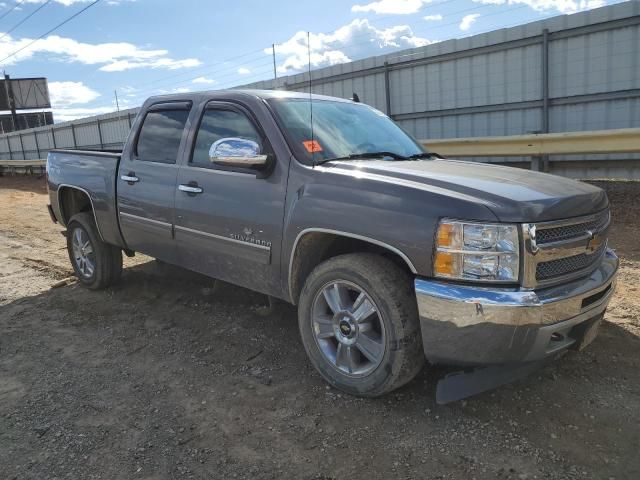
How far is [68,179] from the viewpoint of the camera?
565cm

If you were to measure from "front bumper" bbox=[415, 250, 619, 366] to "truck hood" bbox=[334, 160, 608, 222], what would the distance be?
40 centimetres

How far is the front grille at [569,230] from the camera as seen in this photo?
2734 millimetres

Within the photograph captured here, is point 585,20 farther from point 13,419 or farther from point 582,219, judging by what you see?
point 13,419

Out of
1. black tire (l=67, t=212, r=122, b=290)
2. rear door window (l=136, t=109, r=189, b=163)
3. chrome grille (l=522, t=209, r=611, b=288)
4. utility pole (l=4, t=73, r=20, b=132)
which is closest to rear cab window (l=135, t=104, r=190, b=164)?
rear door window (l=136, t=109, r=189, b=163)

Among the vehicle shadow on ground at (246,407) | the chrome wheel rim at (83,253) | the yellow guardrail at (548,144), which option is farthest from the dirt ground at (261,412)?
the yellow guardrail at (548,144)

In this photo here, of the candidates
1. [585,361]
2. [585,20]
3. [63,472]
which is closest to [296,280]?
[63,472]

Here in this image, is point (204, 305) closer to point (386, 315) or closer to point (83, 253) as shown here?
point (83, 253)

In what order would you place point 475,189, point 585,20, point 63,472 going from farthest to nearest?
point 585,20 → point 475,189 → point 63,472

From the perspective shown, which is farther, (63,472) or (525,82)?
(525,82)

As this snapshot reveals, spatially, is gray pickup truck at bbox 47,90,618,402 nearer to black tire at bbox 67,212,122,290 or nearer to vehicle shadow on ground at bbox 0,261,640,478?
vehicle shadow on ground at bbox 0,261,640,478

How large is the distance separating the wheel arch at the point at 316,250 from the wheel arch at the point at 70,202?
Answer: 3.30m

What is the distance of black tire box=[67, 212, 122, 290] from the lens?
554cm

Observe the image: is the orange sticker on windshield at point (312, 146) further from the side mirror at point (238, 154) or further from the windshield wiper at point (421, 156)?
the windshield wiper at point (421, 156)

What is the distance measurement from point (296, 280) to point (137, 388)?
1.26 m
